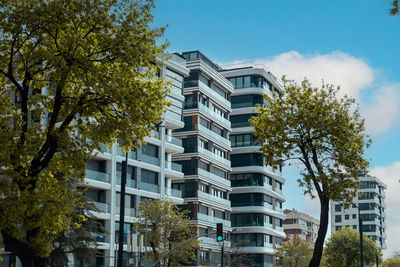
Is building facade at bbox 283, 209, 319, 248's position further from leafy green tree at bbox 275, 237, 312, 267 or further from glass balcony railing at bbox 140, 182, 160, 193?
glass balcony railing at bbox 140, 182, 160, 193

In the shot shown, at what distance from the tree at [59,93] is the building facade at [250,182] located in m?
66.6

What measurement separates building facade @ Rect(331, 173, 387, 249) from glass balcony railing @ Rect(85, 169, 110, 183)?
109m

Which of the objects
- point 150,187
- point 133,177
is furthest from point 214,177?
point 133,177

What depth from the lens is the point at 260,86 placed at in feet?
311

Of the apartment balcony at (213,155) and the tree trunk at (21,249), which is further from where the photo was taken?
the apartment balcony at (213,155)

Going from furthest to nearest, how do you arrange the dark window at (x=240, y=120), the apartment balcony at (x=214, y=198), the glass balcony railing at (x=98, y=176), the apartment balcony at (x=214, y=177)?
the dark window at (x=240, y=120)
the apartment balcony at (x=214, y=177)
the apartment balcony at (x=214, y=198)
the glass balcony railing at (x=98, y=176)

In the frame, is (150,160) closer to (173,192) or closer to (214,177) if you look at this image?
(173,192)

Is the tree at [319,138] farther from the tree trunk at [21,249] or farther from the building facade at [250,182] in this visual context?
the building facade at [250,182]

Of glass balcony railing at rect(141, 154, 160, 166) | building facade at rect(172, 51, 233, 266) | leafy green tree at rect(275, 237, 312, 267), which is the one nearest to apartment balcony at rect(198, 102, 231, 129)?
building facade at rect(172, 51, 233, 266)

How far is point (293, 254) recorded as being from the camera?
93000 mm

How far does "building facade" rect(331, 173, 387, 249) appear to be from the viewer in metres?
160

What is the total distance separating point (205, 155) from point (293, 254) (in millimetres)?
23537

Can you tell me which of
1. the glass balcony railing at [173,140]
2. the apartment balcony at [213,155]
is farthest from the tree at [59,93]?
the apartment balcony at [213,155]

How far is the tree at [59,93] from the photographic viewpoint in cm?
1908
